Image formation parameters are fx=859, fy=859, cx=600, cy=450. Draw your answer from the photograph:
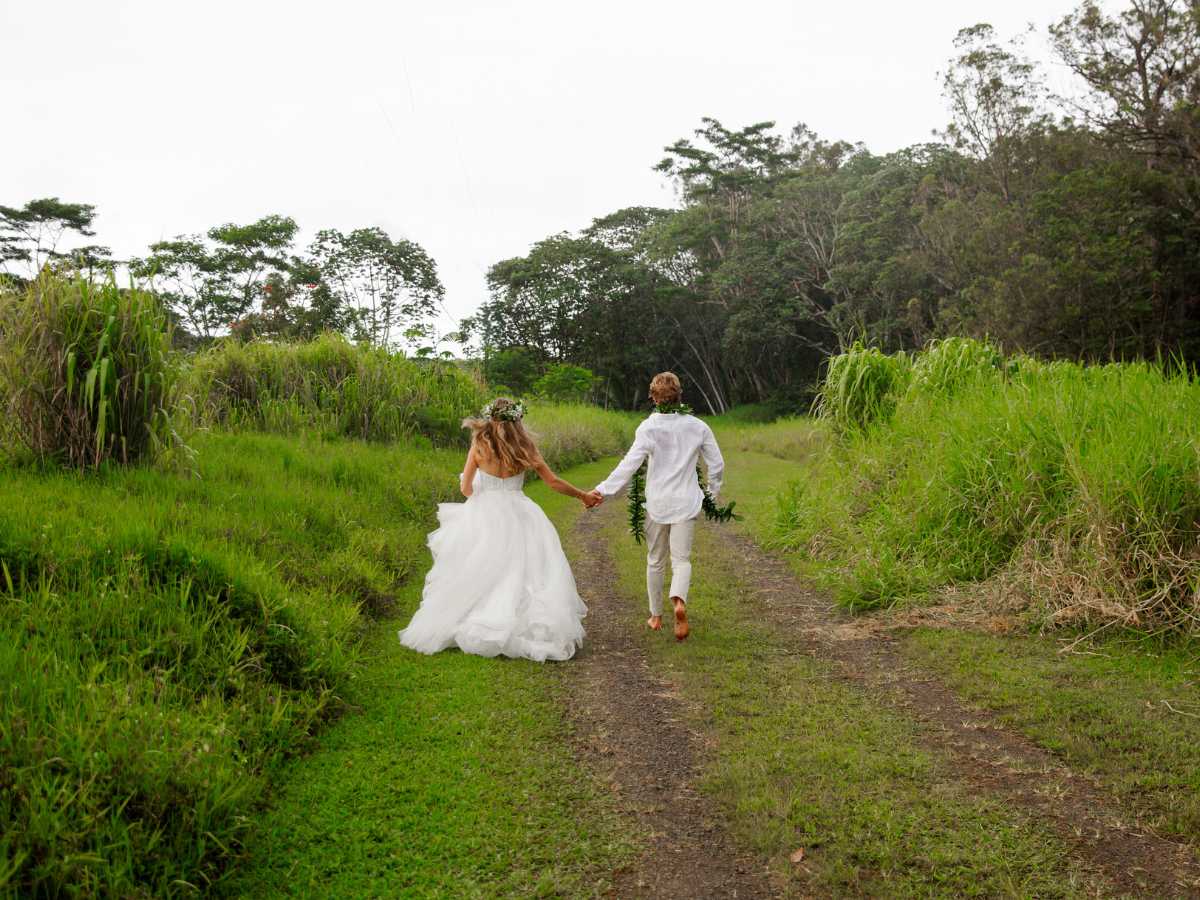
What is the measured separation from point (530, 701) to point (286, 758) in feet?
4.41

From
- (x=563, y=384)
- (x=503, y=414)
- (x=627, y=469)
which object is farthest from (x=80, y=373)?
(x=563, y=384)

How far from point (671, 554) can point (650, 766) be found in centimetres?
258

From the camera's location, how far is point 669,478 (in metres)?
6.35

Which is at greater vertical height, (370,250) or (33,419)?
(370,250)

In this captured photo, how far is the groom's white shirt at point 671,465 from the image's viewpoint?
630 centimetres

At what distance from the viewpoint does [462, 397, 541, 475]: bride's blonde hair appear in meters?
6.40

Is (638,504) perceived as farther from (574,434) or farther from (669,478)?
(574,434)

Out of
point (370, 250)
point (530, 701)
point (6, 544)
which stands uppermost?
point (370, 250)

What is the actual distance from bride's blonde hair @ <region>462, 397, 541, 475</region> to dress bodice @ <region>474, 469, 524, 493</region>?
0.07m

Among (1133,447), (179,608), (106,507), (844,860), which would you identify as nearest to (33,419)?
(106,507)

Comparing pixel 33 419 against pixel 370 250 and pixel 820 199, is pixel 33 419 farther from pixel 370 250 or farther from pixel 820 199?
pixel 820 199

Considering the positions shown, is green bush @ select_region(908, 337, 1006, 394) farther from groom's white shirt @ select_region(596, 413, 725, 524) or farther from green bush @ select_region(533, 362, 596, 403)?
green bush @ select_region(533, 362, 596, 403)

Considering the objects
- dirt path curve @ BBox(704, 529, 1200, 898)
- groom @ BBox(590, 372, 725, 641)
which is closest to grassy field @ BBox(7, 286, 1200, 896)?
dirt path curve @ BBox(704, 529, 1200, 898)

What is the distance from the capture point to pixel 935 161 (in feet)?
110
